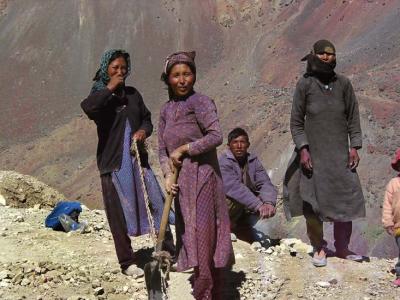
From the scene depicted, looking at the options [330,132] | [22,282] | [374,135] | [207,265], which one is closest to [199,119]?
[207,265]

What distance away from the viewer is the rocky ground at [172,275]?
3877 millimetres

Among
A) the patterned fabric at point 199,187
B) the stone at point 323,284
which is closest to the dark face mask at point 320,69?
the patterned fabric at point 199,187

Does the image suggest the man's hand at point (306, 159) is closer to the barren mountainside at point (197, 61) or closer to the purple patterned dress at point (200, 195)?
the purple patterned dress at point (200, 195)

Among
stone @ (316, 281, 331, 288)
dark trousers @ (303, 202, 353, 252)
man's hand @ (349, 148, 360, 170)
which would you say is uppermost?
man's hand @ (349, 148, 360, 170)

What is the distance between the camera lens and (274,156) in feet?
43.7

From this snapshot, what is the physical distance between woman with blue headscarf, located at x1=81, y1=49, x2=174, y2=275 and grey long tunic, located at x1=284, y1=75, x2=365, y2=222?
43.0 inches

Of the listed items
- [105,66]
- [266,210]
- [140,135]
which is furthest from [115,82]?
[266,210]

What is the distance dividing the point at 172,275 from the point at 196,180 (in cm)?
87

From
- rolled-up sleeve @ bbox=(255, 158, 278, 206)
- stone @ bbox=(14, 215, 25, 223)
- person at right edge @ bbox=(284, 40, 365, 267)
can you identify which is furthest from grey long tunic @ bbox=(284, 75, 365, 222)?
stone @ bbox=(14, 215, 25, 223)

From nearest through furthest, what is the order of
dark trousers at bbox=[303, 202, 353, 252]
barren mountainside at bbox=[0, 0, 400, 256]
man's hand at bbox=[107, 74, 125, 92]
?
1. man's hand at bbox=[107, 74, 125, 92]
2. dark trousers at bbox=[303, 202, 353, 252]
3. barren mountainside at bbox=[0, 0, 400, 256]

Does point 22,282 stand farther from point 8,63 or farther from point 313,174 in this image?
point 8,63

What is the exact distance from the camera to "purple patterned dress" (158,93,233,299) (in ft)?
11.0

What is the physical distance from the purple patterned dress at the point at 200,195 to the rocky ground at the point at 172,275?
1.45 ft

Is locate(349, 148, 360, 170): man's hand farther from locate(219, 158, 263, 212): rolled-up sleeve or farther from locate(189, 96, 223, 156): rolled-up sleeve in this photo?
locate(189, 96, 223, 156): rolled-up sleeve
